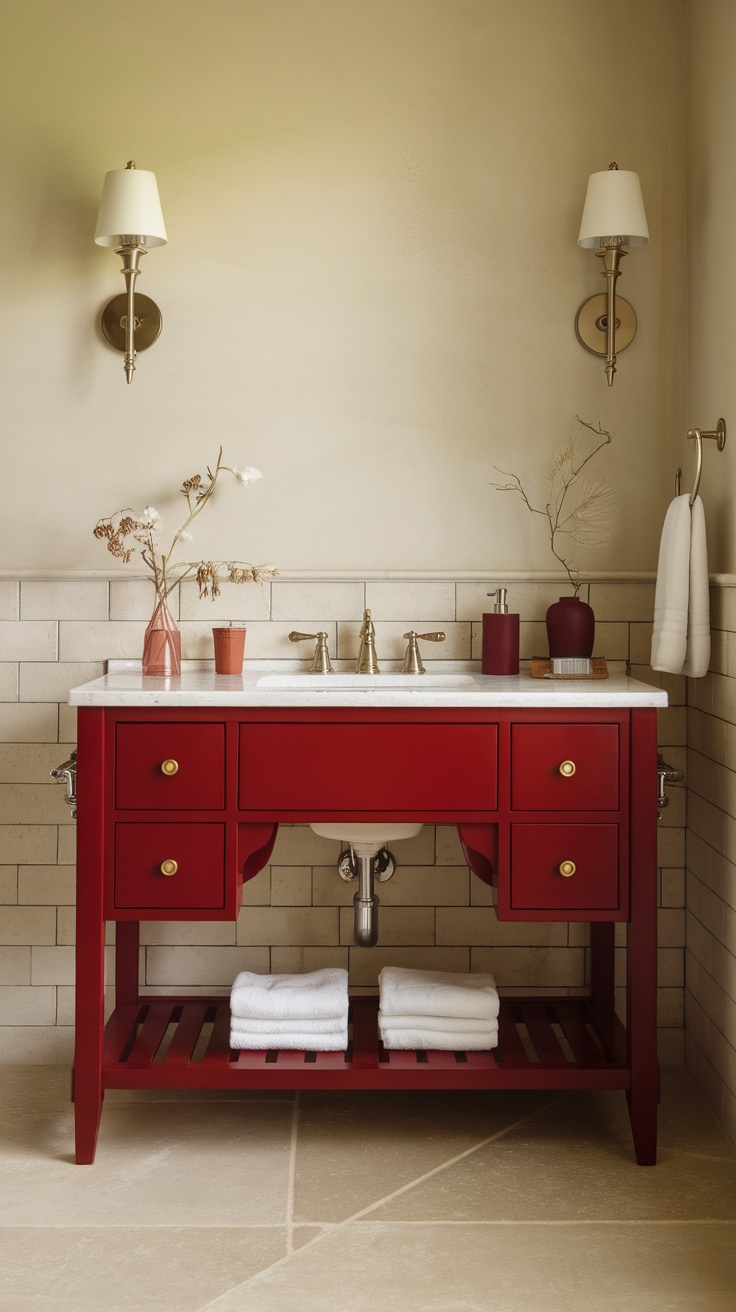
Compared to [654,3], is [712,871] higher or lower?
lower

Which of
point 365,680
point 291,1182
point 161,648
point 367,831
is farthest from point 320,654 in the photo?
point 291,1182

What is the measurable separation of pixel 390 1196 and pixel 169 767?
97 centimetres

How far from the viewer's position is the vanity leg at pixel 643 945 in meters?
2.35

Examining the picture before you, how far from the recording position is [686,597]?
258cm

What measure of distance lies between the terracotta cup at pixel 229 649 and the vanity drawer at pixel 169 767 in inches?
17.5

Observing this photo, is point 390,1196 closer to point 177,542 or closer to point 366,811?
point 366,811

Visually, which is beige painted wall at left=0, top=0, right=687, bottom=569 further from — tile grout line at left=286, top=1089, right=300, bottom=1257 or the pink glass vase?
tile grout line at left=286, top=1089, right=300, bottom=1257

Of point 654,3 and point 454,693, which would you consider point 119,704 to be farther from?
point 654,3

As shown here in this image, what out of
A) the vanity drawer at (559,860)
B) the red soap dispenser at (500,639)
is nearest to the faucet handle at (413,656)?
the red soap dispenser at (500,639)

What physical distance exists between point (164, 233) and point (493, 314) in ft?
2.78

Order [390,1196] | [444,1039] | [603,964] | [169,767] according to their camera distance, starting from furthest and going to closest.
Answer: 1. [603,964]
2. [444,1039]
3. [169,767]
4. [390,1196]

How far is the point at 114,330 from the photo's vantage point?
2.85 meters

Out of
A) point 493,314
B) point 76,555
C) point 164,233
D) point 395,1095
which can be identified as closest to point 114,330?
point 164,233

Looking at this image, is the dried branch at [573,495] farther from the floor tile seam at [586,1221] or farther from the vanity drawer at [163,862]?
the floor tile seam at [586,1221]
